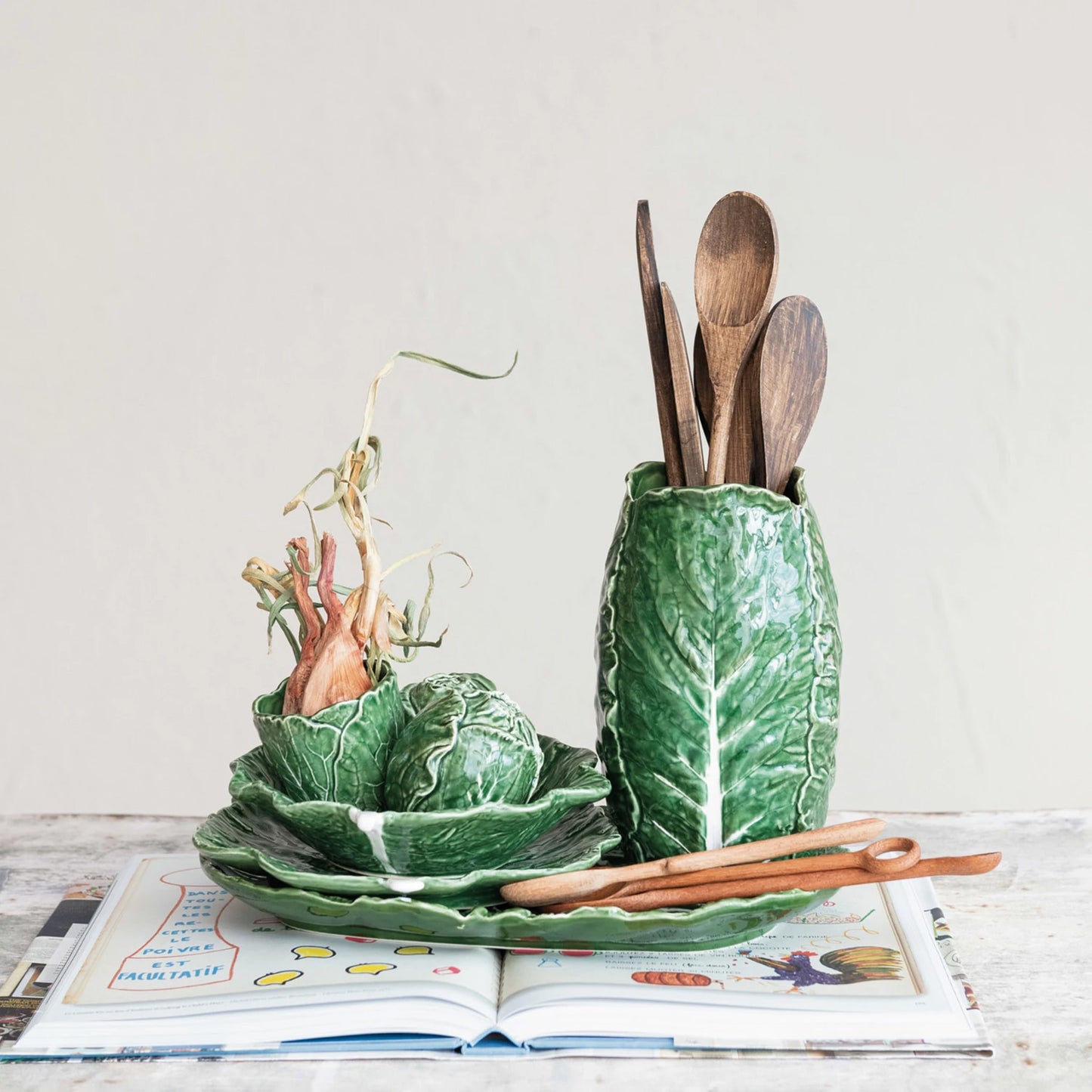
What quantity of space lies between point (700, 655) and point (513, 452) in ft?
2.69

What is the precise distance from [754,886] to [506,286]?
95 centimetres

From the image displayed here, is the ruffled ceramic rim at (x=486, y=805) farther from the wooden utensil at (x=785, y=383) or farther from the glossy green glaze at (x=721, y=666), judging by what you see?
the wooden utensil at (x=785, y=383)

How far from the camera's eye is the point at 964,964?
697mm

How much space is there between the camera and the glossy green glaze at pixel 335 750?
0.67 m

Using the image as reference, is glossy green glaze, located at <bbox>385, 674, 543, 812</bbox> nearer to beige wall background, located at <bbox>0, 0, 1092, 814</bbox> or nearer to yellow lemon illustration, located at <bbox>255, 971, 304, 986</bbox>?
yellow lemon illustration, located at <bbox>255, 971, 304, 986</bbox>

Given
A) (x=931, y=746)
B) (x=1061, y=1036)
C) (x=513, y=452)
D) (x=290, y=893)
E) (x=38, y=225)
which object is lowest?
(x=931, y=746)

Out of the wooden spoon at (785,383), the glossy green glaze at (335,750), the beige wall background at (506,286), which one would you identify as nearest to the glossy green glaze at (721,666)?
the wooden spoon at (785,383)

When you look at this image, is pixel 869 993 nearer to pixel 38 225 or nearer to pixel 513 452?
pixel 513 452

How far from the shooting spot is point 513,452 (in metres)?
1.49

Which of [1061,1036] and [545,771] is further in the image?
[545,771]

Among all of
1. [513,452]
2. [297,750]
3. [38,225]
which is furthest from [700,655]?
[38,225]

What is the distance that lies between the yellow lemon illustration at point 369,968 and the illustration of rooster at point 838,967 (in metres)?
0.19

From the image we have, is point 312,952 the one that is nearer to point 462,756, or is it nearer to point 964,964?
point 462,756

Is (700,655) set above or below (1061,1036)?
above
